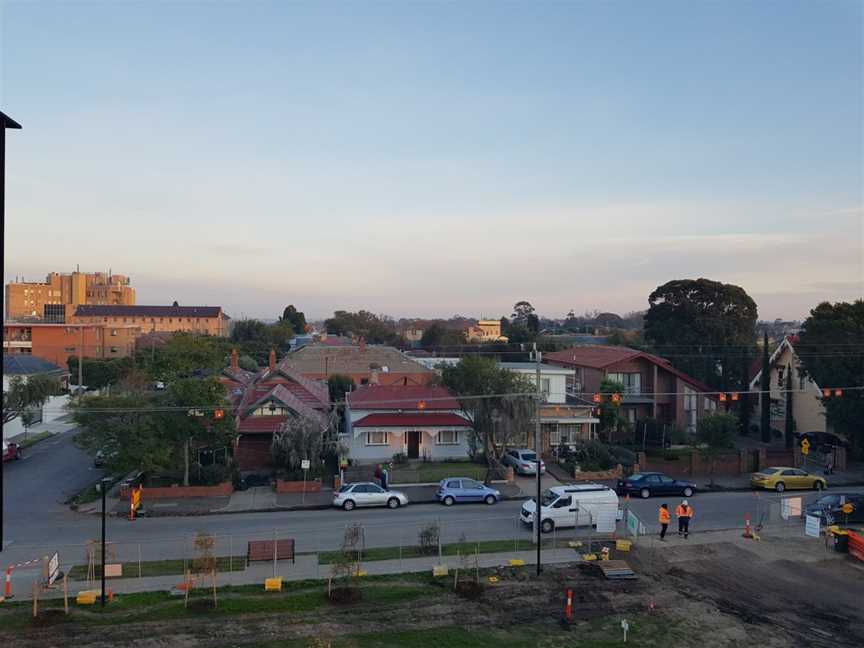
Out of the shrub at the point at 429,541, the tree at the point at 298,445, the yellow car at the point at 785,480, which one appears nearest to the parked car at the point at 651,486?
the yellow car at the point at 785,480

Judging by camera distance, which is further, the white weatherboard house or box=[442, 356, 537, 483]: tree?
the white weatherboard house

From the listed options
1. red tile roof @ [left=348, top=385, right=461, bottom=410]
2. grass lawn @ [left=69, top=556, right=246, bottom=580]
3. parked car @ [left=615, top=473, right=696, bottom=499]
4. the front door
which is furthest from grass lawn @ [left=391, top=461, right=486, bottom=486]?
Result: grass lawn @ [left=69, top=556, right=246, bottom=580]

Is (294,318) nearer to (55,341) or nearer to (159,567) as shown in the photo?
(55,341)

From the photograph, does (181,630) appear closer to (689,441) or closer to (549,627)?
(549,627)

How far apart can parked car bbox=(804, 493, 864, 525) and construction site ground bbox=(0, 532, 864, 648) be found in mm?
5799

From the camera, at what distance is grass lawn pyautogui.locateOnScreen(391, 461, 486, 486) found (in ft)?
115

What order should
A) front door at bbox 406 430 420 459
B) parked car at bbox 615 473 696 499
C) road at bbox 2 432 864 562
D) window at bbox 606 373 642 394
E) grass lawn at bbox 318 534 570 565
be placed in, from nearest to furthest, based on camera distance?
grass lawn at bbox 318 534 570 565 → road at bbox 2 432 864 562 → parked car at bbox 615 473 696 499 → front door at bbox 406 430 420 459 → window at bbox 606 373 642 394

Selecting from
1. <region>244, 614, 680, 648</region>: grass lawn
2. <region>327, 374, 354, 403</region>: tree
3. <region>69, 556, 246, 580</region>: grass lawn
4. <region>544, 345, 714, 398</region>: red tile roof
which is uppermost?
<region>544, 345, 714, 398</region>: red tile roof

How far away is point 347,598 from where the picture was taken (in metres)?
18.8

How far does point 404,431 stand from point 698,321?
1591 inches

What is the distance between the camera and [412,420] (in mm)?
39594

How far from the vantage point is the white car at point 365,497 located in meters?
30.5

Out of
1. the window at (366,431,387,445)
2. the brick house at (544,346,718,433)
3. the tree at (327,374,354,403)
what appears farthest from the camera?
the tree at (327,374,354,403)

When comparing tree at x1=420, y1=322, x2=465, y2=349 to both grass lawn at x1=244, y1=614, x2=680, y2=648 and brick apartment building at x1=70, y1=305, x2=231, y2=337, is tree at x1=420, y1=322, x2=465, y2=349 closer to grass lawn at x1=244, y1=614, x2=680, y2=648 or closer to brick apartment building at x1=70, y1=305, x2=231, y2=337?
brick apartment building at x1=70, y1=305, x2=231, y2=337
